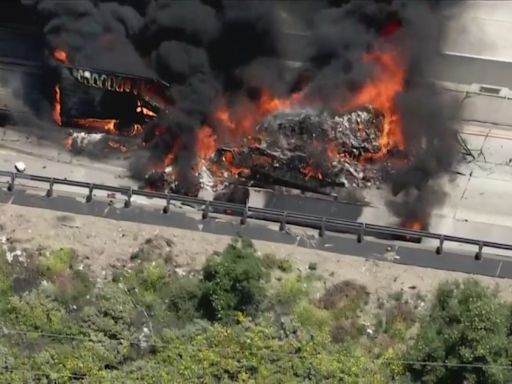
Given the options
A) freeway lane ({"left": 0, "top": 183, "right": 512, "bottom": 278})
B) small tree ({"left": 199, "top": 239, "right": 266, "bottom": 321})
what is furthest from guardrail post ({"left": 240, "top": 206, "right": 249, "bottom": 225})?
small tree ({"left": 199, "top": 239, "right": 266, "bottom": 321})

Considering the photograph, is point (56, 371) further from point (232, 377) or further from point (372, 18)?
point (372, 18)

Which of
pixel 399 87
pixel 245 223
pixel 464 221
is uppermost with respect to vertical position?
pixel 399 87

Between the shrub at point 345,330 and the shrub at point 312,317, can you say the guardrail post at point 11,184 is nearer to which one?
the shrub at point 312,317

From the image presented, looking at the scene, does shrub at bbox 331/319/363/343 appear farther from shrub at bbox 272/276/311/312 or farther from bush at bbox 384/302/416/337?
shrub at bbox 272/276/311/312

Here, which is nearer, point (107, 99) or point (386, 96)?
point (386, 96)

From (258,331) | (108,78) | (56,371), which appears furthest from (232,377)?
(108,78)

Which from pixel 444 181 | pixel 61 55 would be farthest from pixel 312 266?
pixel 61 55

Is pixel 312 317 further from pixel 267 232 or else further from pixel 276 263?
pixel 267 232
